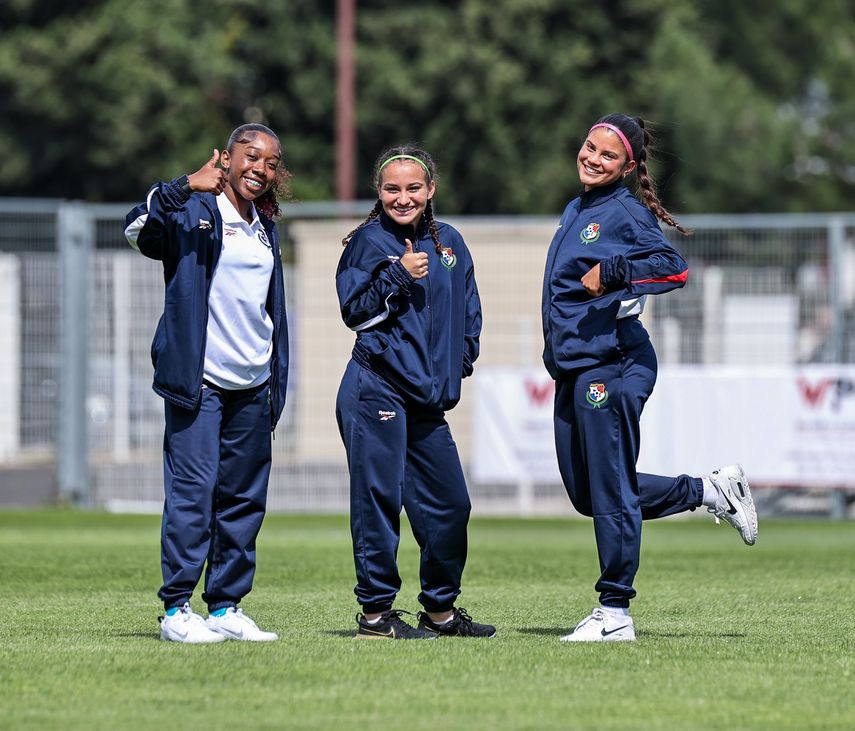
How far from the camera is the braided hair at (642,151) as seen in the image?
6855mm

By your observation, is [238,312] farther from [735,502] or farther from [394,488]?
[735,502]

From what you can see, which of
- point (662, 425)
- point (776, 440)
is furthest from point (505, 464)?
point (776, 440)

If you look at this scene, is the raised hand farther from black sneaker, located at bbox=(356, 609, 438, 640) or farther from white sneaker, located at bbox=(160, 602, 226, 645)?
white sneaker, located at bbox=(160, 602, 226, 645)

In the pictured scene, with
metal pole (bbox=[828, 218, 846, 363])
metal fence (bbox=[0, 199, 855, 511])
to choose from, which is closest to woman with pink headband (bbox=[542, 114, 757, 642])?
metal pole (bbox=[828, 218, 846, 363])

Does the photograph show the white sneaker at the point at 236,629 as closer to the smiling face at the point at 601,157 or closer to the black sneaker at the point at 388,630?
the black sneaker at the point at 388,630

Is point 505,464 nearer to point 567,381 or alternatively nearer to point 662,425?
point 662,425

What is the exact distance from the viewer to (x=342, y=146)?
32.5 m

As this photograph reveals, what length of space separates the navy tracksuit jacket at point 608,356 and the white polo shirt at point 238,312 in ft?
3.60

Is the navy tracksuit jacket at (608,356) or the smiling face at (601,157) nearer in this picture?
the navy tracksuit jacket at (608,356)

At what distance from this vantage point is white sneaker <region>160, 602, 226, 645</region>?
6.57 metres

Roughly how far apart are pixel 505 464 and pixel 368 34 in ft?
78.4

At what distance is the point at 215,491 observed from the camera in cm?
675

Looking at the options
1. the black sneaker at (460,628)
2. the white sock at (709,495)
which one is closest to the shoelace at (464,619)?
the black sneaker at (460,628)

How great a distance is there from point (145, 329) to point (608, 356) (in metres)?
10.1
